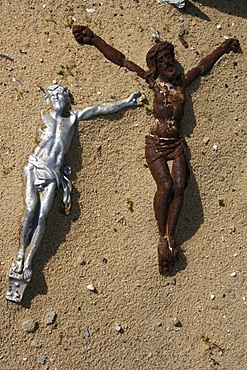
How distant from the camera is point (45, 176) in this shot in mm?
3672

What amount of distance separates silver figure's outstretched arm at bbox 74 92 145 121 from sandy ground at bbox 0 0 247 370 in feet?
0.21

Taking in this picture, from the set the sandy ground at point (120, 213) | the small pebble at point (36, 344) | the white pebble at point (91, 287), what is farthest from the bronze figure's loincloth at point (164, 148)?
the small pebble at point (36, 344)

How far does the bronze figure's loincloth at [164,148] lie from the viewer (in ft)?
12.6

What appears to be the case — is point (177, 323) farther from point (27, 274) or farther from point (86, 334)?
point (27, 274)

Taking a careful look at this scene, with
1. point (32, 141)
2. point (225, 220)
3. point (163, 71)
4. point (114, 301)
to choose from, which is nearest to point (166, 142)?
point (163, 71)

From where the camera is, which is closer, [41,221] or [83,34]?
[41,221]

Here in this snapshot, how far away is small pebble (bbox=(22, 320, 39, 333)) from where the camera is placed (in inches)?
147

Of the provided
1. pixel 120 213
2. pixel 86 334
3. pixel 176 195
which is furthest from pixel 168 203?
pixel 86 334

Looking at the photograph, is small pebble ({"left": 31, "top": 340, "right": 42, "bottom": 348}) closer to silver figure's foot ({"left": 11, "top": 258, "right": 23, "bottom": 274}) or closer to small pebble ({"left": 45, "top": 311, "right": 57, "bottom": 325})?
small pebble ({"left": 45, "top": 311, "right": 57, "bottom": 325})

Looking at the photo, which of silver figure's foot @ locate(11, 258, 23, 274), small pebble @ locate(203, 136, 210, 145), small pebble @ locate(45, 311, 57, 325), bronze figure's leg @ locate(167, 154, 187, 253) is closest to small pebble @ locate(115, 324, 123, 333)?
small pebble @ locate(45, 311, 57, 325)

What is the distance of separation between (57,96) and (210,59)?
1.32 meters

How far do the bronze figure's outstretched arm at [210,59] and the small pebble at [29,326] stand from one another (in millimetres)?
2259

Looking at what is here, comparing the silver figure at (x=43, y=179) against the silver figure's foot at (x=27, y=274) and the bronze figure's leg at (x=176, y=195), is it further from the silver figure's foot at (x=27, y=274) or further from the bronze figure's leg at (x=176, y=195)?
the bronze figure's leg at (x=176, y=195)

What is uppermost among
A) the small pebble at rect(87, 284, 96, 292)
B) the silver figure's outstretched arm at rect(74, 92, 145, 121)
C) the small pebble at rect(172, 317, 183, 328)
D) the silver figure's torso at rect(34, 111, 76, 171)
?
the silver figure's outstretched arm at rect(74, 92, 145, 121)
